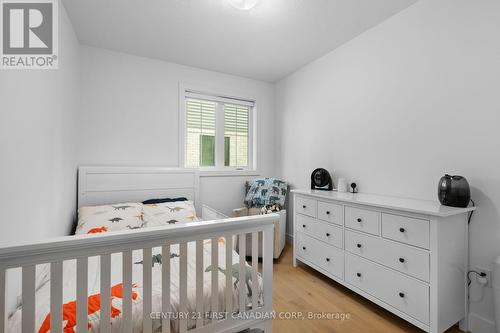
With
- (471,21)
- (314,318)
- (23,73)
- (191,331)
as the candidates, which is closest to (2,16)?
(23,73)

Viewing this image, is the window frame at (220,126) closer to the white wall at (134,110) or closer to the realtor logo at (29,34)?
the white wall at (134,110)

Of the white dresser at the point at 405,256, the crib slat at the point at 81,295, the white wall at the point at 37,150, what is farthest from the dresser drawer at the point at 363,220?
the white wall at the point at 37,150

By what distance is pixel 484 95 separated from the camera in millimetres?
1465

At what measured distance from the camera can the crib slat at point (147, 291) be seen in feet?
3.05

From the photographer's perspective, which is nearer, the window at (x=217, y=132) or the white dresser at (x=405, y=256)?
the white dresser at (x=405, y=256)

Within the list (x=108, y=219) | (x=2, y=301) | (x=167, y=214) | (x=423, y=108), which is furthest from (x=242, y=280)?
(x=423, y=108)

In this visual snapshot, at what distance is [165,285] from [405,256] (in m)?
1.51

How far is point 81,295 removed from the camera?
84 centimetres

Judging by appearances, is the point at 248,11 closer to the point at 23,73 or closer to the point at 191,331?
the point at 23,73

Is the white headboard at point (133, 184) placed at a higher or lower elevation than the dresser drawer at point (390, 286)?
higher

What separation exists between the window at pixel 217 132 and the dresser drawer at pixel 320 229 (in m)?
1.34

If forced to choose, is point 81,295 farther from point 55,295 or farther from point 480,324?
point 480,324

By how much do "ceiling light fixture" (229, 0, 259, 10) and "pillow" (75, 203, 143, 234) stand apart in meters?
2.00

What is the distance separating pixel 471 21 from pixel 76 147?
11.4ft
